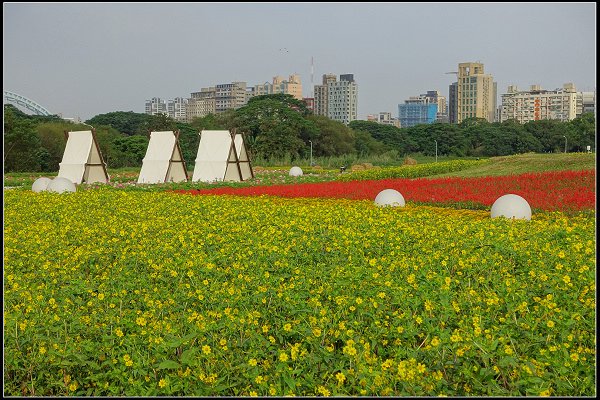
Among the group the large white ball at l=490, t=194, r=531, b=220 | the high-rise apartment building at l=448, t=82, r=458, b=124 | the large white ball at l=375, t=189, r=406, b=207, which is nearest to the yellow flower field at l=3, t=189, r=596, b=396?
the large white ball at l=490, t=194, r=531, b=220

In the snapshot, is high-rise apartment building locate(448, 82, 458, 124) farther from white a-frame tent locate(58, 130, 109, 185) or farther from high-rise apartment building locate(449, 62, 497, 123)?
white a-frame tent locate(58, 130, 109, 185)

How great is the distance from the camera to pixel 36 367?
311 centimetres

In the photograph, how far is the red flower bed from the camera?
910 cm

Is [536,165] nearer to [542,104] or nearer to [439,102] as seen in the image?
[542,104]

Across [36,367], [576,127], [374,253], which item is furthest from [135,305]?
[576,127]

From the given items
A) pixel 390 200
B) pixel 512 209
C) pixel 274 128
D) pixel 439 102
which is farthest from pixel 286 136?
pixel 439 102

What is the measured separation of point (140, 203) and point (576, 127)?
33270 millimetres

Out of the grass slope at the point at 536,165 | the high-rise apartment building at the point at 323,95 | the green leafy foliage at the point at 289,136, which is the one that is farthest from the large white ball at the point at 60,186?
the high-rise apartment building at the point at 323,95

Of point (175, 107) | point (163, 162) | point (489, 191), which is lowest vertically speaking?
point (489, 191)

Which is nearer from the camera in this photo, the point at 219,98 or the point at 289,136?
the point at 289,136

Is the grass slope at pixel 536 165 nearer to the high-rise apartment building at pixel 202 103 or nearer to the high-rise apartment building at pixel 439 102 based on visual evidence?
the high-rise apartment building at pixel 202 103

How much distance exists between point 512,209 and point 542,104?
66224 mm

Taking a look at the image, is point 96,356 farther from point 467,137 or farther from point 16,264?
point 467,137

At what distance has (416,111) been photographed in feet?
316
